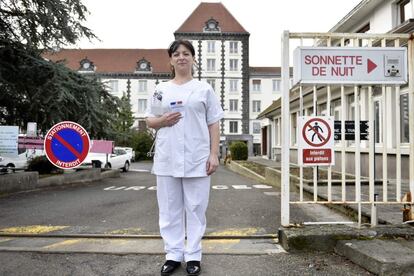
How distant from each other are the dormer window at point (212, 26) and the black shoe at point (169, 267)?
6496 cm

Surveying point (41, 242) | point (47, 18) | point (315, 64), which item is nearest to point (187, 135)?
point (315, 64)

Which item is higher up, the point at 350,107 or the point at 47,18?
the point at 47,18

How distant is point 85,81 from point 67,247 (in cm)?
1265

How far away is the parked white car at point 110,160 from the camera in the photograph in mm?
25938

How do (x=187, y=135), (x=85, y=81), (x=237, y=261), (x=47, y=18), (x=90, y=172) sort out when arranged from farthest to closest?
(x=90, y=172) < (x=85, y=81) < (x=47, y=18) < (x=237, y=261) < (x=187, y=135)

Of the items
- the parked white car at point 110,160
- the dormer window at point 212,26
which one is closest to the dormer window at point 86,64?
the dormer window at point 212,26

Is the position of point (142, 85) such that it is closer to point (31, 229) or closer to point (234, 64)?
point (234, 64)

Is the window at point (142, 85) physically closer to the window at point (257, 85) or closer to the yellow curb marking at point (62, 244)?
the window at point (257, 85)

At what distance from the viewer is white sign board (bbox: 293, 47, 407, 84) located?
475 centimetres

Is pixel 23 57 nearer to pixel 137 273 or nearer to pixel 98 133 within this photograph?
pixel 98 133

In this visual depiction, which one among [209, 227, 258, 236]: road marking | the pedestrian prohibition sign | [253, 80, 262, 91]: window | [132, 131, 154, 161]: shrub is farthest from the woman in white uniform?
[253, 80, 262, 91]: window

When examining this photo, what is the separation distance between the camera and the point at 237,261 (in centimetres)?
417

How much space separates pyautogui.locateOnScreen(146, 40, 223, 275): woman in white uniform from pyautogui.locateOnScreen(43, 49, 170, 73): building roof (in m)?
66.4

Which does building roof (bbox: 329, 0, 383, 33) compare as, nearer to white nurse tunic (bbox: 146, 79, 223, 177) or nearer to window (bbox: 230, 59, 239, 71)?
white nurse tunic (bbox: 146, 79, 223, 177)
